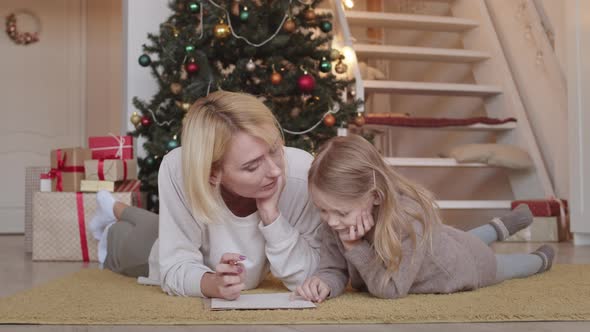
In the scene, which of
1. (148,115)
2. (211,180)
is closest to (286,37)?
(148,115)

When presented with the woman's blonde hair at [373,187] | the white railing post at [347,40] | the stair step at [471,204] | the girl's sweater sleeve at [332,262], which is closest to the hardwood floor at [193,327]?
the woman's blonde hair at [373,187]

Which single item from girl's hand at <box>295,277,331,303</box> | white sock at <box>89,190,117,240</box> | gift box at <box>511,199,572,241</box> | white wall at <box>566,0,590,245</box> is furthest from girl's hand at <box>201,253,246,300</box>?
gift box at <box>511,199,572,241</box>

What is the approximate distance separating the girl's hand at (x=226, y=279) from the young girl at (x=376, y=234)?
163 millimetres

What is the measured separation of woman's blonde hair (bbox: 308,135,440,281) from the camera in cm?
156

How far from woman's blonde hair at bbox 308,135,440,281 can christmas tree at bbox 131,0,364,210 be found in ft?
5.24

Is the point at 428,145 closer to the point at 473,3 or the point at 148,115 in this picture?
the point at 473,3

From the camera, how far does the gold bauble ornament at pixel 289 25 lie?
3.34 meters

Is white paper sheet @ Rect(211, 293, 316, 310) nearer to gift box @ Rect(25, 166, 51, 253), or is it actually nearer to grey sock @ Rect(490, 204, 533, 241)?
grey sock @ Rect(490, 204, 533, 241)

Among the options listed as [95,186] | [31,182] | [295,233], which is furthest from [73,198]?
[295,233]

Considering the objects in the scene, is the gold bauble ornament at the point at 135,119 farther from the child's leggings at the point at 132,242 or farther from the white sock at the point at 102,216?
the child's leggings at the point at 132,242

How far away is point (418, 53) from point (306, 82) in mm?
1499

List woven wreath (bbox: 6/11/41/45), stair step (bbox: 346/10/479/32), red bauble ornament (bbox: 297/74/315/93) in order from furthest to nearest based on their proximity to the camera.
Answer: woven wreath (bbox: 6/11/41/45), stair step (bbox: 346/10/479/32), red bauble ornament (bbox: 297/74/315/93)

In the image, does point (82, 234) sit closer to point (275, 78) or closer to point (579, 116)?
point (275, 78)

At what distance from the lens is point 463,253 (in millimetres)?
1771
